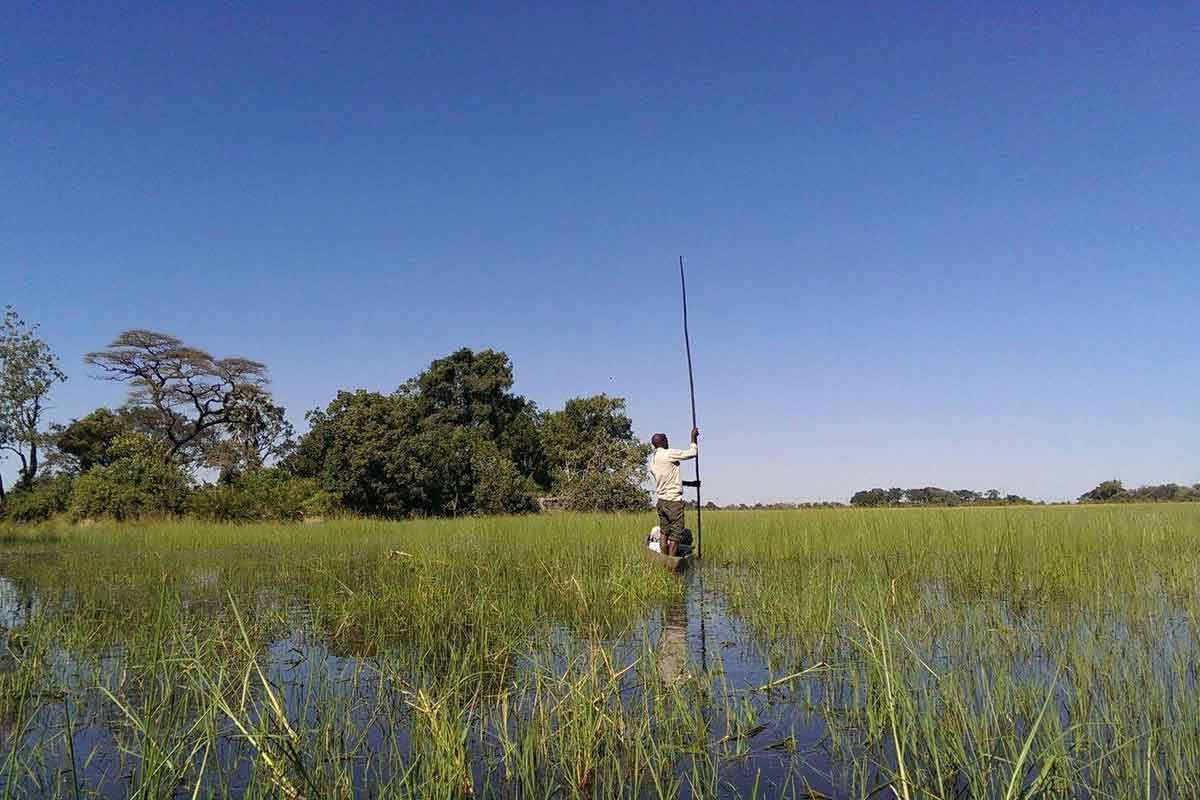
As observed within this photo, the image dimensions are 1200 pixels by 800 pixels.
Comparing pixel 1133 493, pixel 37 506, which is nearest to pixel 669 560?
pixel 37 506

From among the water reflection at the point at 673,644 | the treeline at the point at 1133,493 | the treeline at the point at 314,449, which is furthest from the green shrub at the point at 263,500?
the treeline at the point at 1133,493

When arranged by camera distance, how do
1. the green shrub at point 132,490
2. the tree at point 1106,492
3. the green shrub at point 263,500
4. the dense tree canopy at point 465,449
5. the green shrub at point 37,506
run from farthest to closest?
the tree at point 1106,492 < the dense tree canopy at point 465,449 < the green shrub at point 37,506 < the green shrub at point 263,500 < the green shrub at point 132,490

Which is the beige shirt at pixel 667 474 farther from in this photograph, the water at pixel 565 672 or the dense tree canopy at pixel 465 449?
the dense tree canopy at pixel 465 449

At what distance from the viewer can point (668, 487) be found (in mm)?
10672

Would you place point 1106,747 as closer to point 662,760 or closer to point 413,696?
point 662,760

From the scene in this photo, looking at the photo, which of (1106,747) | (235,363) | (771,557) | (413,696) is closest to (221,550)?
(771,557)

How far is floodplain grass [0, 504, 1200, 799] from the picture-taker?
338cm

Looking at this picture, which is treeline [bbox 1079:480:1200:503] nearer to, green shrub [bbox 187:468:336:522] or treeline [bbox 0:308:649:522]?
treeline [bbox 0:308:649:522]

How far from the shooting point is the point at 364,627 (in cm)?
696

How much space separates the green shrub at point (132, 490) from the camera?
23844 millimetres

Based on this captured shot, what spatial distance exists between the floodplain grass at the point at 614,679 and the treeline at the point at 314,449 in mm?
16122

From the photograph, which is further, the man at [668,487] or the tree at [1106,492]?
the tree at [1106,492]

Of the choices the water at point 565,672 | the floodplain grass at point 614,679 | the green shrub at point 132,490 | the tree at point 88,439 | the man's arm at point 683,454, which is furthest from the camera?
the tree at point 88,439

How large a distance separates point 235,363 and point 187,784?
3671 centimetres
